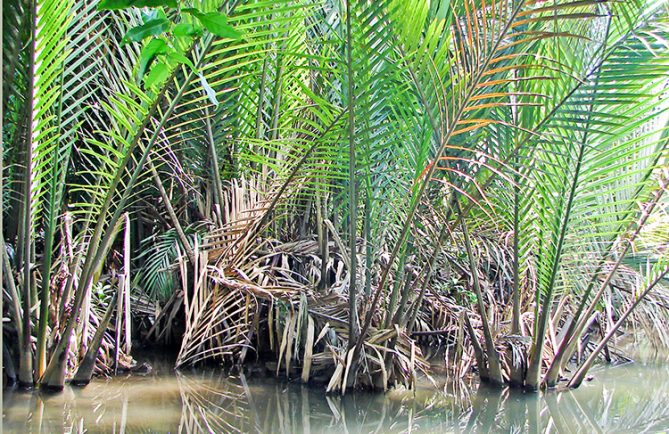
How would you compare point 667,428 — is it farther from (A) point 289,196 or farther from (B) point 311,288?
(A) point 289,196

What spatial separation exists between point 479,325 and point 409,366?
1087 millimetres

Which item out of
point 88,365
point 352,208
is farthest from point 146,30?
point 88,365

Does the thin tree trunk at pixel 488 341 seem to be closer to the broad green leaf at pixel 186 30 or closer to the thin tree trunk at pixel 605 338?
the thin tree trunk at pixel 605 338

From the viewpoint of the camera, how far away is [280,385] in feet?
12.4

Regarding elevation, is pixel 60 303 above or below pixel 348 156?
below

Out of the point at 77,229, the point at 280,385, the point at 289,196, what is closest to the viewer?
the point at 280,385

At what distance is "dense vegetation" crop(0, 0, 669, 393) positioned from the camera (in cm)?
287

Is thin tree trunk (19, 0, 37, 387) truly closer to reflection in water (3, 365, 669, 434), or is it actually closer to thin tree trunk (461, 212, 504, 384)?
reflection in water (3, 365, 669, 434)

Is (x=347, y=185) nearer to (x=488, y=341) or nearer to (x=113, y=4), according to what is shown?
(x=488, y=341)

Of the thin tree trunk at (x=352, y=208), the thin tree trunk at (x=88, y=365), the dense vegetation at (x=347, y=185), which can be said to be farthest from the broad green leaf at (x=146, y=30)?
the thin tree trunk at (x=88, y=365)

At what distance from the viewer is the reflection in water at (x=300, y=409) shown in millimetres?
2926

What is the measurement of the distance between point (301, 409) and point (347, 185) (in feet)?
3.86

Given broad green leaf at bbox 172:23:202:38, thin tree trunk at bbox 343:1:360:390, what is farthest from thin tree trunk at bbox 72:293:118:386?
broad green leaf at bbox 172:23:202:38

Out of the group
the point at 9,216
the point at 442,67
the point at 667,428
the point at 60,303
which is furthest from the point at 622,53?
the point at 9,216
